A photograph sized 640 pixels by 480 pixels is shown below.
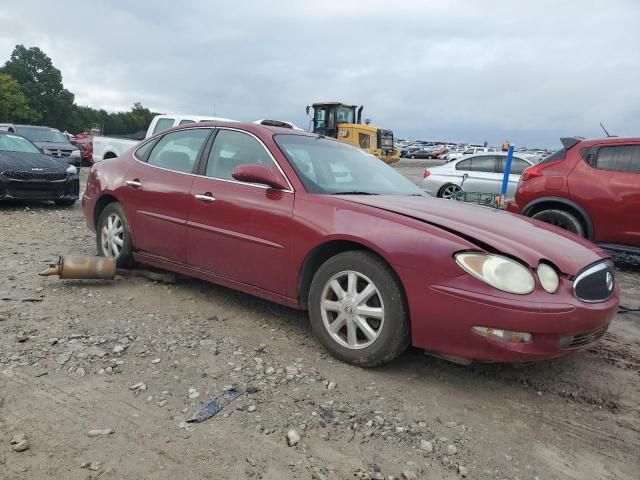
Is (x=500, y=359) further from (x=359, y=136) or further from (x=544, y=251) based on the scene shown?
(x=359, y=136)

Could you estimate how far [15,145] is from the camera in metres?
10.2

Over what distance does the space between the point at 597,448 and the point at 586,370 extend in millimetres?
1010

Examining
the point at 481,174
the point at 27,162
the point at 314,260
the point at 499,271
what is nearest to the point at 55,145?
the point at 27,162

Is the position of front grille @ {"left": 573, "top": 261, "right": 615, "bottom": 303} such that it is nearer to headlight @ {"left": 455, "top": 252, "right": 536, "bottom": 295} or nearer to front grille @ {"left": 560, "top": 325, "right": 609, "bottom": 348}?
front grille @ {"left": 560, "top": 325, "right": 609, "bottom": 348}

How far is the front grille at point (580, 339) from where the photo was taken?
9.68 ft

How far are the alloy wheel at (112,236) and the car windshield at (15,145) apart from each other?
5963 mm

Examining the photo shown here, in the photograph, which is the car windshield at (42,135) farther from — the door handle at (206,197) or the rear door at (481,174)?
the door handle at (206,197)

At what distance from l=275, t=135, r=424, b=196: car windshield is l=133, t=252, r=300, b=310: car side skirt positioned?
79 centimetres

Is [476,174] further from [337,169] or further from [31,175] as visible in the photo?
[31,175]

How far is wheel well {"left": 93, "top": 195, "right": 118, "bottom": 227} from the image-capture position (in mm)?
5241

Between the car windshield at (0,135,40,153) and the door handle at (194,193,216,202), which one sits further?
the car windshield at (0,135,40,153)

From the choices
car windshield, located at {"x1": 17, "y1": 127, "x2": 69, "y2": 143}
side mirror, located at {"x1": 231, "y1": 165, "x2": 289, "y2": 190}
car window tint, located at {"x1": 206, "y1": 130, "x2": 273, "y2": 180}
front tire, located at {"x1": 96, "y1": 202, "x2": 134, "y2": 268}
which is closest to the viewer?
side mirror, located at {"x1": 231, "y1": 165, "x2": 289, "y2": 190}

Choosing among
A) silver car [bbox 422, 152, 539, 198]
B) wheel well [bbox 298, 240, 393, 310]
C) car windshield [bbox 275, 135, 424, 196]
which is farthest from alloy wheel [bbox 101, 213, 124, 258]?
silver car [bbox 422, 152, 539, 198]

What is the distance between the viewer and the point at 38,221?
Answer: 27.2 ft
